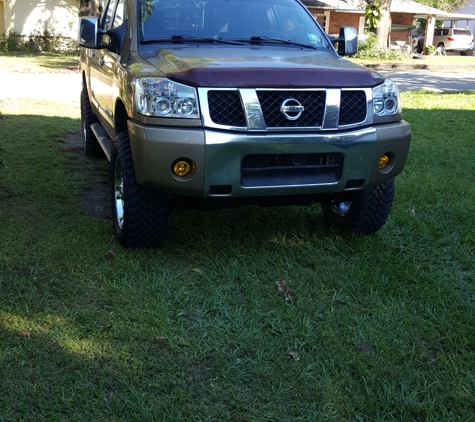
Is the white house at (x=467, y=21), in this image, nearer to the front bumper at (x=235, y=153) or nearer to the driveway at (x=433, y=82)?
the driveway at (x=433, y=82)

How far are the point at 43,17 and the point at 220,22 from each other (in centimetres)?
2592

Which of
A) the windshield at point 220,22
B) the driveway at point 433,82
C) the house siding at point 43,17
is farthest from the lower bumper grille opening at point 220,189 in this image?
the house siding at point 43,17

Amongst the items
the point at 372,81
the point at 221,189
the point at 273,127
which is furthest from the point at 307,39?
the point at 221,189

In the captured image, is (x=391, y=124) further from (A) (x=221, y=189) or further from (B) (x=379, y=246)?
(A) (x=221, y=189)

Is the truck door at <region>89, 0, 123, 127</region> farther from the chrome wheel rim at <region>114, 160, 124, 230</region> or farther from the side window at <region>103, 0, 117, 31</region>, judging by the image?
the chrome wheel rim at <region>114, 160, 124, 230</region>

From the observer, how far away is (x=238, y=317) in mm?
3449

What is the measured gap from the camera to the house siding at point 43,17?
27438 millimetres

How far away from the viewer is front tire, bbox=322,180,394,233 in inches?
173

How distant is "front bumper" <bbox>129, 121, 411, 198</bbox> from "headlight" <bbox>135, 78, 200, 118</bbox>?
3.8 inches

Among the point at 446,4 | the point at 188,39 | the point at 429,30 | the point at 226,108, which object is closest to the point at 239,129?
the point at 226,108

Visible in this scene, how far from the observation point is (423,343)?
3.21m

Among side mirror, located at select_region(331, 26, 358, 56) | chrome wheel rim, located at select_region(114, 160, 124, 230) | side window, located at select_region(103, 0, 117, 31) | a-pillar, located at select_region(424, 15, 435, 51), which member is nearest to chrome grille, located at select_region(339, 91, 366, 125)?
side mirror, located at select_region(331, 26, 358, 56)

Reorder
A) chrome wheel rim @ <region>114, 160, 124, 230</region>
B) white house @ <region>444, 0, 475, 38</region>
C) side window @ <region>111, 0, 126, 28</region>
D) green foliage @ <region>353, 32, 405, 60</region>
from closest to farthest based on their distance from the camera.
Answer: chrome wheel rim @ <region>114, 160, 124, 230</region> < side window @ <region>111, 0, 126, 28</region> < green foliage @ <region>353, 32, 405, 60</region> < white house @ <region>444, 0, 475, 38</region>

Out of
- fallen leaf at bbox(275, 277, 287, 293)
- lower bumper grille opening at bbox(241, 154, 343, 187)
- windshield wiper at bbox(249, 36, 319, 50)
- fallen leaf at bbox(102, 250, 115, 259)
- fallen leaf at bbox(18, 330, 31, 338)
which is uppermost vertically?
windshield wiper at bbox(249, 36, 319, 50)
